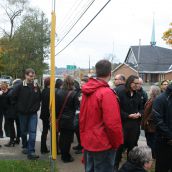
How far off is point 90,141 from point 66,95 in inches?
118

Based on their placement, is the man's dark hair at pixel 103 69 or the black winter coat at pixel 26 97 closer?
the man's dark hair at pixel 103 69

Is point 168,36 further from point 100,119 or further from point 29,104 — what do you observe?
point 100,119

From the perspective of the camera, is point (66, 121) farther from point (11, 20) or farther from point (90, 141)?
point (11, 20)

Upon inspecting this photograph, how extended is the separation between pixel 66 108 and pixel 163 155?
8.68 feet

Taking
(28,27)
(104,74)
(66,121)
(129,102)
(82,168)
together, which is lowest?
(82,168)

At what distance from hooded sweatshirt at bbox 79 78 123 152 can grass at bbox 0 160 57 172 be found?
257 cm

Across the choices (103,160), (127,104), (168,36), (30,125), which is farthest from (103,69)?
(168,36)

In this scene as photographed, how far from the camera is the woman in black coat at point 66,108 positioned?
7719 mm

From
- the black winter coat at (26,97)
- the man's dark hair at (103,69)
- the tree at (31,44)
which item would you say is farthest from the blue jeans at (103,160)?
the tree at (31,44)

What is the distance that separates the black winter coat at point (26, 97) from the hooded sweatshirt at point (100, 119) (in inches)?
123

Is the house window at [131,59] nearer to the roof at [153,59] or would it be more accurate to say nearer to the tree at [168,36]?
the roof at [153,59]

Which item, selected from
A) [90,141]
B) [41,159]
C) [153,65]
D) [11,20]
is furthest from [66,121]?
[153,65]

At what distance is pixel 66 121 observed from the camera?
7.75 m

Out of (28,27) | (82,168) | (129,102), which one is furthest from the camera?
(28,27)
